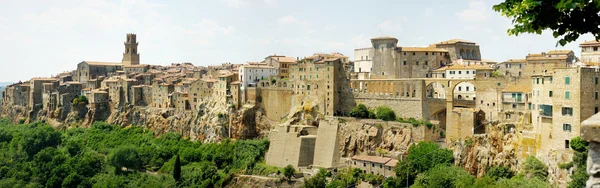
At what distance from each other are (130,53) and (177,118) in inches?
1248

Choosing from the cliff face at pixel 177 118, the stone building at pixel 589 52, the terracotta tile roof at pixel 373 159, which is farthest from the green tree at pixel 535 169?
the cliff face at pixel 177 118

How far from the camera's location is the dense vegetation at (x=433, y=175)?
2848 centimetres

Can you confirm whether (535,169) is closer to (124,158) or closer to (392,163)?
(392,163)

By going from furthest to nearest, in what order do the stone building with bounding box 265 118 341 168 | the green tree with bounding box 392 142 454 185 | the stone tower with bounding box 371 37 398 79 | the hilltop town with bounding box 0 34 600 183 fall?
1. the stone tower with bounding box 371 37 398 79
2. the stone building with bounding box 265 118 341 168
3. the green tree with bounding box 392 142 454 185
4. the hilltop town with bounding box 0 34 600 183

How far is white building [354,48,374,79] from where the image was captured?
54.2 meters

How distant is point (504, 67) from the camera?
44.3m

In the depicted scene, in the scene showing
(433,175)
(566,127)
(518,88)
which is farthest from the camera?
(518,88)

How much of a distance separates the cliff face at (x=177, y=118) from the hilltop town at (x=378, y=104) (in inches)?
5.1

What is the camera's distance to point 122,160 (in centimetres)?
5000

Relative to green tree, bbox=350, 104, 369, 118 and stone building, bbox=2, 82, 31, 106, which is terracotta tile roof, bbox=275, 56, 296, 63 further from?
stone building, bbox=2, 82, 31, 106

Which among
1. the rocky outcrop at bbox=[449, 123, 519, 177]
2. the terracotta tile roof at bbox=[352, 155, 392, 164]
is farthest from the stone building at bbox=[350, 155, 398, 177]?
the rocky outcrop at bbox=[449, 123, 519, 177]

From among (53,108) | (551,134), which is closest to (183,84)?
(53,108)

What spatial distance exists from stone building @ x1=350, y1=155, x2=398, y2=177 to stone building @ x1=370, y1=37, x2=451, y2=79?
12.2 meters

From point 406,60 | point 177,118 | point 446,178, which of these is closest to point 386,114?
point 406,60
